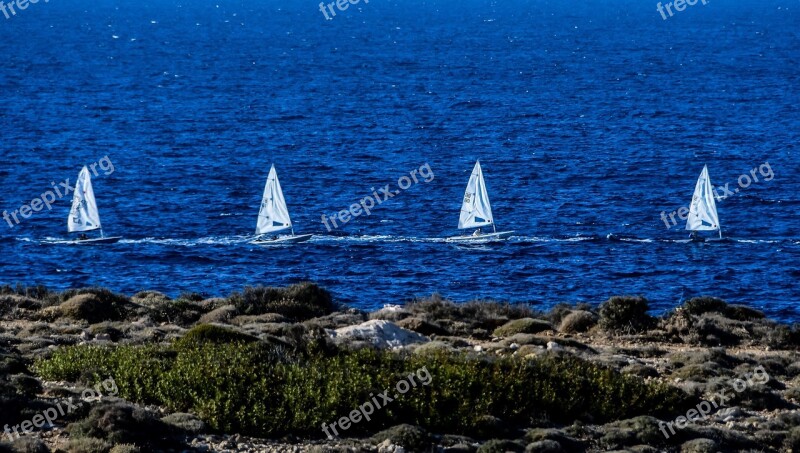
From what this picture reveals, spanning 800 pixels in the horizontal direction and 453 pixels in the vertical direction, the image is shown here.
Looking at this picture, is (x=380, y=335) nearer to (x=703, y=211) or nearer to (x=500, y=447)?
(x=500, y=447)

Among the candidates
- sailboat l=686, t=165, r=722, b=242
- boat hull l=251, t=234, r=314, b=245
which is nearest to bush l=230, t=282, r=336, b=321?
boat hull l=251, t=234, r=314, b=245

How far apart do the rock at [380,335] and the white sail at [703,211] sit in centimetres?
4700

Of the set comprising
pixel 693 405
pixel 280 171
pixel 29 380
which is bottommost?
pixel 693 405

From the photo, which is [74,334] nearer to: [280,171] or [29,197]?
[29,197]

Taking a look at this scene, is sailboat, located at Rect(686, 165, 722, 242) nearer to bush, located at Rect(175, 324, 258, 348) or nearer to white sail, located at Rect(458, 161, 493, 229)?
white sail, located at Rect(458, 161, 493, 229)

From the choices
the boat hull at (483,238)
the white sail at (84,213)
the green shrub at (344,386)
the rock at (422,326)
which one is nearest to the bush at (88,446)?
the green shrub at (344,386)

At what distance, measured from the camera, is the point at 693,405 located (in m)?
35.1

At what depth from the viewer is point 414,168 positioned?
109 m

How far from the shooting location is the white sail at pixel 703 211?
8412 cm

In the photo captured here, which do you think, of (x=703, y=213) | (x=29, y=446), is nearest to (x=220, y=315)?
(x=29, y=446)

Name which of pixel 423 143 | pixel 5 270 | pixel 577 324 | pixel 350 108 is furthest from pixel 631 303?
pixel 350 108

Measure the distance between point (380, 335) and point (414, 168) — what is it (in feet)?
227

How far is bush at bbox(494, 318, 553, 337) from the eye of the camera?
45.0m

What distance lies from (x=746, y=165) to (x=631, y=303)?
6358 cm
